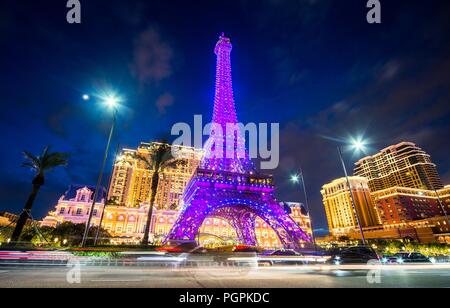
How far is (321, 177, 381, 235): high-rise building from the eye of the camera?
124 meters

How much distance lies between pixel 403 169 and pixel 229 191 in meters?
168

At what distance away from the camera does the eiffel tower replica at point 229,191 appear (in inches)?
1513

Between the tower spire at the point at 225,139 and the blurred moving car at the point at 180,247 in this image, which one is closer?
the blurred moving car at the point at 180,247

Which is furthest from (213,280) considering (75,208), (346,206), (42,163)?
(346,206)

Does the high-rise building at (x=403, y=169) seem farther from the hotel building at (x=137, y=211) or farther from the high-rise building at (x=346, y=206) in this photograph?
the hotel building at (x=137, y=211)

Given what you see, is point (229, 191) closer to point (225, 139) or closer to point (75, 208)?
point (225, 139)

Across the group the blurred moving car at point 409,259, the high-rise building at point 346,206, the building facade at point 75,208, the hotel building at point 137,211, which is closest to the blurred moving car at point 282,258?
the blurred moving car at point 409,259

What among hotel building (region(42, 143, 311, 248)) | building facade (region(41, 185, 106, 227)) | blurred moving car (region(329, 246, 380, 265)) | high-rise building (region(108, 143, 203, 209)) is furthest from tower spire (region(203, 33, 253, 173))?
high-rise building (region(108, 143, 203, 209))

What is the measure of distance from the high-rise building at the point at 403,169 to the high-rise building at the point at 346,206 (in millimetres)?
40482

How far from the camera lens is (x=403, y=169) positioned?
157875 mm

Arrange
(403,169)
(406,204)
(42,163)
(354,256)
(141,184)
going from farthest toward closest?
(403,169) < (406,204) < (141,184) < (42,163) < (354,256)

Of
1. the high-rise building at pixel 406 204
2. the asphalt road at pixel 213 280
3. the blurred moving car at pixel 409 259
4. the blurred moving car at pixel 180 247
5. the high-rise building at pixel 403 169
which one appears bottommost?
the asphalt road at pixel 213 280
